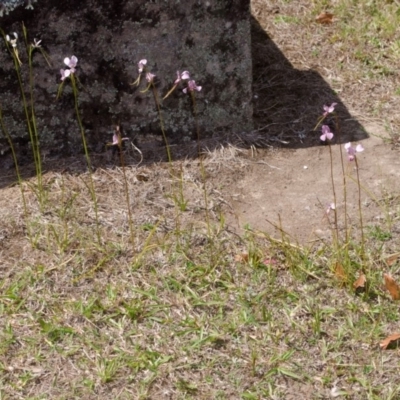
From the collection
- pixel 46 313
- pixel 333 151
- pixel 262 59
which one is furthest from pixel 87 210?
pixel 262 59

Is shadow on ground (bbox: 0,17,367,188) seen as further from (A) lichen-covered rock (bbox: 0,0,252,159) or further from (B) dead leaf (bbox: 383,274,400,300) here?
(B) dead leaf (bbox: 383,274,400,300)

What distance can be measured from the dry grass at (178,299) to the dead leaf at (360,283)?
0.07ft

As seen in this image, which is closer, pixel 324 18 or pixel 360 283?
pixel 360 283

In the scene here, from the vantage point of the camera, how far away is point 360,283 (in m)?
3.35

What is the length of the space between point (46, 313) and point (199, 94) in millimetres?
1471

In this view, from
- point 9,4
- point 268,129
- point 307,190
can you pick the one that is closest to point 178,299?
point 307,190

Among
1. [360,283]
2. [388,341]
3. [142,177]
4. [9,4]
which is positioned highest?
[9,4]

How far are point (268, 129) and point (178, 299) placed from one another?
55.7 inches

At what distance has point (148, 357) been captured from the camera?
3.11 metres

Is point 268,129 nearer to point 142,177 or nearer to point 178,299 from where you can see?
point 142,177

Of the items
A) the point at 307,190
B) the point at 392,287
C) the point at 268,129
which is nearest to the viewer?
the point at 392,287

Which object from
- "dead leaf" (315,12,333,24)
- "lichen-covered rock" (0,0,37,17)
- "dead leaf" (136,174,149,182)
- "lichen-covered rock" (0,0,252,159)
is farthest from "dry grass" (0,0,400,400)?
"dead leaf" (315,12,333,24)

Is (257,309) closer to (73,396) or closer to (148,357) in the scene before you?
(148,357)

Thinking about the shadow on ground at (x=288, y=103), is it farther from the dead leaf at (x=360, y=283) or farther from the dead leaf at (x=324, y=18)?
the dead leaf at (x=360, y=283)
